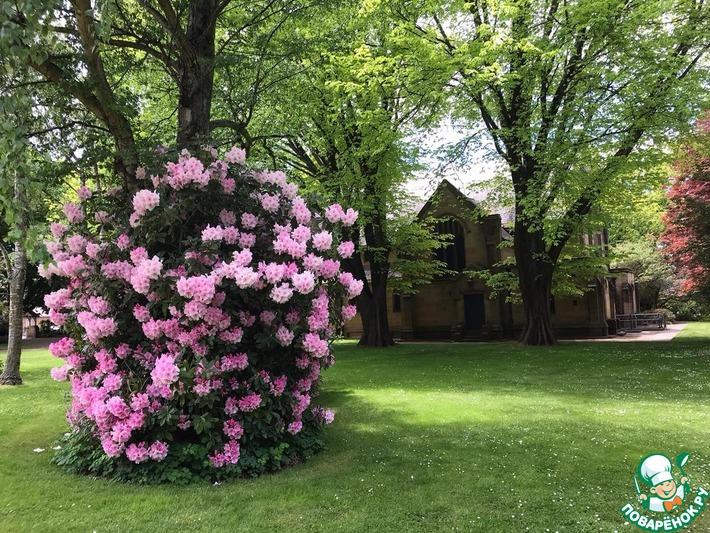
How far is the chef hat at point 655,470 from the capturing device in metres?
5.30

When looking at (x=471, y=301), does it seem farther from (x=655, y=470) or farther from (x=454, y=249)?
(x=655, y=470)

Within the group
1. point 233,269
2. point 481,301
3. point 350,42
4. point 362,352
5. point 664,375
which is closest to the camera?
point 233,269

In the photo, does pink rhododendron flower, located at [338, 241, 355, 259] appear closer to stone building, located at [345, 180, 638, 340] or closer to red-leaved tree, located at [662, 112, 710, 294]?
red-leaved tree, located at [662, 112, 710, 294]

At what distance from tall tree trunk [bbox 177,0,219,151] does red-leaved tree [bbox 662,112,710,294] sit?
17093 millimetres

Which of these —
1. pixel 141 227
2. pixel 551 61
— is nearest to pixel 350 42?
pixel 551 61

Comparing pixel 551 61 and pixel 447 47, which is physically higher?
pixel 447 47

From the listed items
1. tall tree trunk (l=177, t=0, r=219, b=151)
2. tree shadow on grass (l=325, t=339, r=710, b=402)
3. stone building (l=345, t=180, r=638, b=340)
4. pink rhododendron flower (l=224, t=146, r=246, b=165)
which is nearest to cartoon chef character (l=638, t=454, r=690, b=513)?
tree shadow on grass (l=325, t=339, r=710, b=402)

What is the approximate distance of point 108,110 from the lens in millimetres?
7031

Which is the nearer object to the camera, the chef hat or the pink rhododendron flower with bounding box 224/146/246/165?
the chef hat

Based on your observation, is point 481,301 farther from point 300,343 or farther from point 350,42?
point 300,343

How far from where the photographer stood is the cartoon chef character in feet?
16.0

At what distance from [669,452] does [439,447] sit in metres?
2.88

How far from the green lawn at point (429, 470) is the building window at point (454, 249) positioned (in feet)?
79.6

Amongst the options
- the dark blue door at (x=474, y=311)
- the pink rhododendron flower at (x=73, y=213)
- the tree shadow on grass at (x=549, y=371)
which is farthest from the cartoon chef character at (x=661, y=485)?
the dark blue door at (x=474, y=311)
